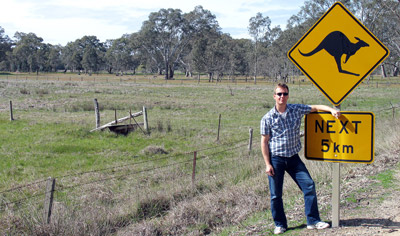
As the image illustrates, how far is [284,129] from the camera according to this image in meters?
4.75

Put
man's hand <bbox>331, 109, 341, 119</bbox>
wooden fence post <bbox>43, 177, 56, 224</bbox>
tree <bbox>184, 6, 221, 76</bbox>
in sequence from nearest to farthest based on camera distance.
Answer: man's hand <bbox>331, 109, 341, 119</bbox>
wooden fence post <bbox>43, 177, 56, 224</bbox>
tree <bbox>184, 6, 221, 76</bbox>

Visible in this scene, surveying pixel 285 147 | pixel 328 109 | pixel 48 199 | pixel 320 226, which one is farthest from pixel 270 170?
pixel 48 199

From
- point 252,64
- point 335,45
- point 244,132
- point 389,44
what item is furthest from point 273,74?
point 335,45

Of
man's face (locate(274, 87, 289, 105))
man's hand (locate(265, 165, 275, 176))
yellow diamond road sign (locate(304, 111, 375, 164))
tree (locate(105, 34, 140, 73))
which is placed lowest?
man's hand (locate(265, 165, 275, 176))

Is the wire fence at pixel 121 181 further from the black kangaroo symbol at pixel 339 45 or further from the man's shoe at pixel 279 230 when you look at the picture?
the black kangaroo symbol at pixel 339 45

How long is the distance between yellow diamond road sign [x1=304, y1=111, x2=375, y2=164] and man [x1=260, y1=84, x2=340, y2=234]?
0.44 feet

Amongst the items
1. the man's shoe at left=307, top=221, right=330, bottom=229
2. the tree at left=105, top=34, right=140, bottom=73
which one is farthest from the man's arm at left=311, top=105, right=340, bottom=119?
the tree at left=105, top=34, right=140, bottom=73

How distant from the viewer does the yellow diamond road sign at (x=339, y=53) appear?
452 centimetres

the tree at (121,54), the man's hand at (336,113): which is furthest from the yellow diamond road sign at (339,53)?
the tree at (121,54)

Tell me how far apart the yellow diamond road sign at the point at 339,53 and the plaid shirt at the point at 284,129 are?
15.1 inches

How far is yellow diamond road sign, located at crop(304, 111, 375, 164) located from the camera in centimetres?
449

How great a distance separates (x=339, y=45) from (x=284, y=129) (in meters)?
1.07

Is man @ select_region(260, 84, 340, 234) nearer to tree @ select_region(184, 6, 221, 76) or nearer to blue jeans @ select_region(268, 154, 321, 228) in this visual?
blue jeans @ select_region(268, 154, 321, 228)

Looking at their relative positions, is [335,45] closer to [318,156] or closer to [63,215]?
[318,156]
